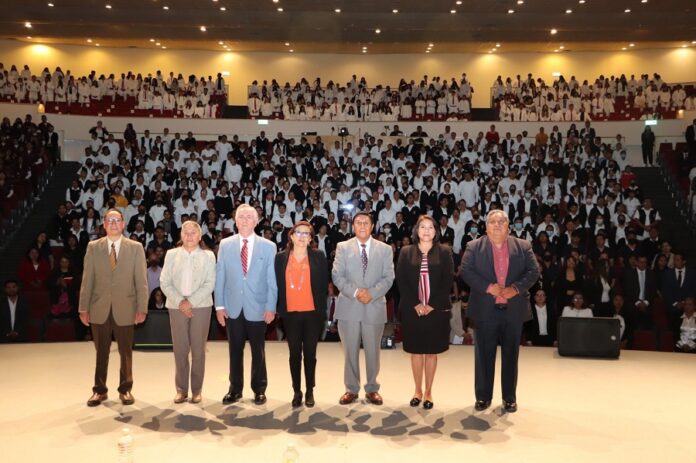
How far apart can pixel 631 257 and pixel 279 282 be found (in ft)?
28.7

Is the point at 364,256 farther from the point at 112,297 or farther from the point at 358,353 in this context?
the point at 112,297

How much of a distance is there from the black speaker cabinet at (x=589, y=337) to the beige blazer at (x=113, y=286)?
17.4 feet

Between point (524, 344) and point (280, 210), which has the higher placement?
point (280, 210)

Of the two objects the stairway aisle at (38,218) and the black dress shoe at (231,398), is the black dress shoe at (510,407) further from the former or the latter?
the stairway aisle at (38,218)

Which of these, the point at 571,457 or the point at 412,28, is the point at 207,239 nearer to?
the point at 571,457

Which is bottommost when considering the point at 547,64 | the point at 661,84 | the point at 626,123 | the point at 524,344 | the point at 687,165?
the point at 524,344

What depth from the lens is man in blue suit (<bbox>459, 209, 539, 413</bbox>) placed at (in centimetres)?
648

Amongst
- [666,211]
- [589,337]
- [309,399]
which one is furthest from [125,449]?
[666,211]

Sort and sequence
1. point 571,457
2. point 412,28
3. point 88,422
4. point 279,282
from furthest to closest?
point 412,28 < point 279,282 < point 88,422 < point 571,457

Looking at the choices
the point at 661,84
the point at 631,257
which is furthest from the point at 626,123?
the point at 631,257

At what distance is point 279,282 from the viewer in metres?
6.62

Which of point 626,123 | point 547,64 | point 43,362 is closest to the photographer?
point 43,362

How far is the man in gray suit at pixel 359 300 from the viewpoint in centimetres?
669

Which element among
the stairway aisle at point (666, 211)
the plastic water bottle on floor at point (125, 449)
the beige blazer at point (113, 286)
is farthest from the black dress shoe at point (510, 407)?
the stairway aisle at point (666, 211)
